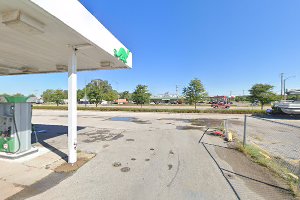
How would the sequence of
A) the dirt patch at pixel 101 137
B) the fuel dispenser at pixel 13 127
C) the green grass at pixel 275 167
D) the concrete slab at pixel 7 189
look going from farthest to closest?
the dirt patch at pixel 101 137 < the fuel dispenser at pixel 13 127 < the green grass at pixel 275 167 < the concrete slab at pixel 7 189

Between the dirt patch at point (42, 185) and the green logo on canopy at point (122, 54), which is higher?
the green logo on canopy at point (122, 54)

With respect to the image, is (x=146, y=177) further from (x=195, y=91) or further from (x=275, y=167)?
(x=195, y=91)

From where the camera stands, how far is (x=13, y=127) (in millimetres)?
5996

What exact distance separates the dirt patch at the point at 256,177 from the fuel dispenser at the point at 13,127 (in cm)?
729

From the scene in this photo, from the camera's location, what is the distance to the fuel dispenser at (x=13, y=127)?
5.95 metres

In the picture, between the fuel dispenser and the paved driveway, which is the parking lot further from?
the fuel dispenser

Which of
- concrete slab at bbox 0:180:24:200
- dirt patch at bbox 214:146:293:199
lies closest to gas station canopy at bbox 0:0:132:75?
concrete slab at bbox 0:180:24:200

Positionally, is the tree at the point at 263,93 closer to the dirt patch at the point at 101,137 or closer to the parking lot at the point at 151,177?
the parking lot at the point at 151,177

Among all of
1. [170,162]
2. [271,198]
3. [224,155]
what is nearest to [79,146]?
[170,162]

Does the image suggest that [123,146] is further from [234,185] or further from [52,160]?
[234,185]

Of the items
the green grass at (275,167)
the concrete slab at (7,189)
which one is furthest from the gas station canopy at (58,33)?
the green grass at (275,167)

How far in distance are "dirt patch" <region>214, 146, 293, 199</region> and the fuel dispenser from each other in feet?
23.9

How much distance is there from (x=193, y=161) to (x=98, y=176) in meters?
3.34

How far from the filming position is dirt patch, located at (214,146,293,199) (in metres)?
3.95
